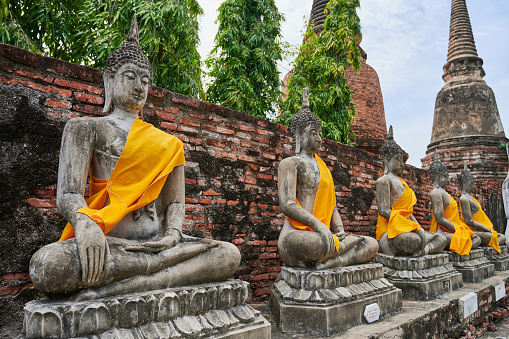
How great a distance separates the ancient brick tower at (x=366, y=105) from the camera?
1151 centimetres

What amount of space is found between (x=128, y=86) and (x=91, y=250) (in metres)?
1.20

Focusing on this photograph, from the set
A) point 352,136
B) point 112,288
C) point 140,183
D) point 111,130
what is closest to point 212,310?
point 112,288

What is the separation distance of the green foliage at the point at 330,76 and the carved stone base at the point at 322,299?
234 inches

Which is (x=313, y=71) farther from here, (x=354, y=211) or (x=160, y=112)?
(x=160, y=112)

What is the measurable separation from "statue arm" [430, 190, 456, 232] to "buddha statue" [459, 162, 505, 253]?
1.25 metres

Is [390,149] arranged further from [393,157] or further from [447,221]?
[447,221]

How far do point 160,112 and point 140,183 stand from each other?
157 centimetres

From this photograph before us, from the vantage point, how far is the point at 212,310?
2.25 meters

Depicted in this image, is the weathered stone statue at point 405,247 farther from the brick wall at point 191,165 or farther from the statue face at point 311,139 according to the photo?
the statue face at point 311,139

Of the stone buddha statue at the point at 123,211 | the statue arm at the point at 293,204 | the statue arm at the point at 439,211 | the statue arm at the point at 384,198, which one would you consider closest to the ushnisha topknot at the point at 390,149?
the statue arm at the point at 384,198

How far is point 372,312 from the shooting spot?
323 centimetres

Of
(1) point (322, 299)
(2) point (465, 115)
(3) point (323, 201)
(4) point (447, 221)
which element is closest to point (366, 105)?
(2) point (465, 115)

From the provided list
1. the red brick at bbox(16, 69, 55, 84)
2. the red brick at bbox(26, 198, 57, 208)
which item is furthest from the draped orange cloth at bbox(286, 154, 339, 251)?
the red brick at bbox(16, 69, 55, 84)

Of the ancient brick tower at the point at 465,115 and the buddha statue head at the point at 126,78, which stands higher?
the ancient brick tower at the point at 465,115
